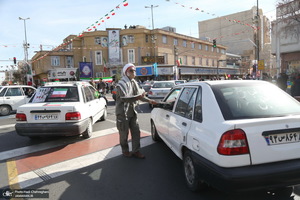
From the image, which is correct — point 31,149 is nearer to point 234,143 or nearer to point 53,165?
point 53,165

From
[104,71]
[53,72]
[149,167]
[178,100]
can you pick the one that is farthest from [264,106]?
[53,72]

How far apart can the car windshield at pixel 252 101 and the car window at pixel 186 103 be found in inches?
17.8

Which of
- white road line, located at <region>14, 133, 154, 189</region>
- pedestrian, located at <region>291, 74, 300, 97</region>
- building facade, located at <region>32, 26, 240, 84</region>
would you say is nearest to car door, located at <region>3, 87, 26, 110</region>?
white road line, located at <region>14, 133, 154, 189</region>

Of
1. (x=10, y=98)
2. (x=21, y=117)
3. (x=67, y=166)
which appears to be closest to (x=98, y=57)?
(x=10, y=98)

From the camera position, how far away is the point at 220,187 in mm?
2334

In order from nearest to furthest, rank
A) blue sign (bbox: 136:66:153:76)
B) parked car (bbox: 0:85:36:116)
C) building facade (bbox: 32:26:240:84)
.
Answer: parked car (bbox: 0:85:36:116), blue sign (bbox: 136:66:153:76), building facade (bbox: 32:26:240:84)

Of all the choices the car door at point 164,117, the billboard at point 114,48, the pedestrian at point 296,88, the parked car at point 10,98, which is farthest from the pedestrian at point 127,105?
the billboard at point 114,48

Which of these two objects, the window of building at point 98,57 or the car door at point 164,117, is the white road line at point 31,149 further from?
the window of building at point 98,57

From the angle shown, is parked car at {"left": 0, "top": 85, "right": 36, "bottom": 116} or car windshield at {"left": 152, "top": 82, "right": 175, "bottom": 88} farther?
car windshield at {"left": 152, "top": 82, "right": 175, "bottom": 88}

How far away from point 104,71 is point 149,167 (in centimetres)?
3415

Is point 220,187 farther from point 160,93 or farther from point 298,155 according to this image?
point 160,93

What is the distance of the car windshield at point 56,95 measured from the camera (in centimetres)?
568

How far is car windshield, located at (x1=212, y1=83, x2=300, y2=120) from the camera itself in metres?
2.54

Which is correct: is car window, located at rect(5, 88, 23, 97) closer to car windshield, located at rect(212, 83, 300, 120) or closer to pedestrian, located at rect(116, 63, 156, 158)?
pedestrian, located at rect(116, 63, 156, 158)
